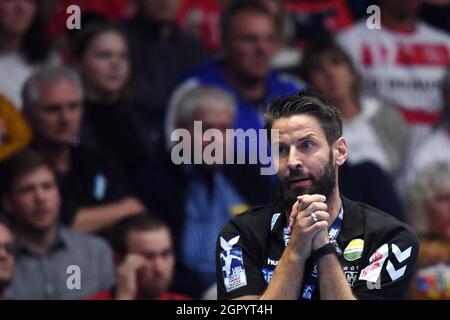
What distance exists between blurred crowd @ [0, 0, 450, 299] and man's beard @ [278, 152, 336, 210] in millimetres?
3250

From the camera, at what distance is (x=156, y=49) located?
901 centimetres

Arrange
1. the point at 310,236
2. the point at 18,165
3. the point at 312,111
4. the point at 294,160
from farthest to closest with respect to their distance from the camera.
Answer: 1. the point at 18,165
2. the point at 312,111
3. the point at 294,160
4. the point at 310,236

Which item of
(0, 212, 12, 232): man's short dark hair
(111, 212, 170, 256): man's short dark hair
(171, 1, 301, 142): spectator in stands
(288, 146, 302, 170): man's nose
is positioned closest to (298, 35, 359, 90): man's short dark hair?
(171, 1, 301, 142): spectator in stands

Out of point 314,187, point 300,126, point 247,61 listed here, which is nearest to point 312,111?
point 300,126

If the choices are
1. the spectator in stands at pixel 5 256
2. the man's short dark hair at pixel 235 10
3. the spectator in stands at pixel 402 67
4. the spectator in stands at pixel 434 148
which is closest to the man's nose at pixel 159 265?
the spectator in stands at pixel 5 256

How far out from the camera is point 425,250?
877 cm

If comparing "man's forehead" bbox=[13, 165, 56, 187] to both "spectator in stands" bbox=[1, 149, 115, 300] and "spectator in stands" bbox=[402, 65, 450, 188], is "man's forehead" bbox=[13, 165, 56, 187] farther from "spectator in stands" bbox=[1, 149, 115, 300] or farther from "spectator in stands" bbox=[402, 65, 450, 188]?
"spectator in stands" bbox=[402, 65, 450, 188]

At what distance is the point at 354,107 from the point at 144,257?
244 cm

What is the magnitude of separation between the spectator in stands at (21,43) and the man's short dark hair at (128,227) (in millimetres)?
1458

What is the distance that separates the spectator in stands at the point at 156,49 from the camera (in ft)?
29.3

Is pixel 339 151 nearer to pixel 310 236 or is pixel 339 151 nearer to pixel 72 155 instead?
pixel 310 236

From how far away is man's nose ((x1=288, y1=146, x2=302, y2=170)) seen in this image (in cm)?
440
